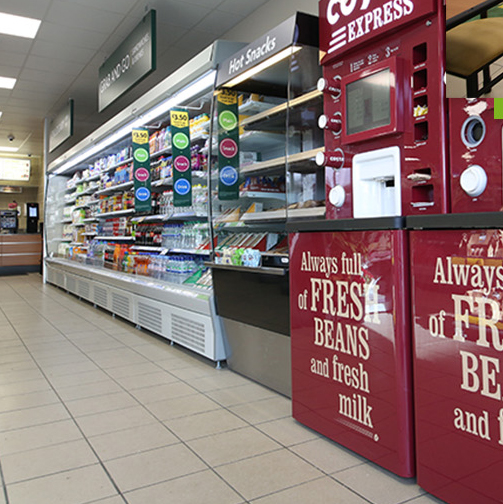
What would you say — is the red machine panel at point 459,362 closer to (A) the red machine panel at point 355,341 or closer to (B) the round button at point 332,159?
(A) the red machine panel at point 355,341

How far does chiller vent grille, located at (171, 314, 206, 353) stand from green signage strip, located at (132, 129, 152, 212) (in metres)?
1.54

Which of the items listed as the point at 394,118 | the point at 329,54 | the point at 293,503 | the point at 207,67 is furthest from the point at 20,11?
the point at 293,503

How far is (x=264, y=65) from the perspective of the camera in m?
3.14

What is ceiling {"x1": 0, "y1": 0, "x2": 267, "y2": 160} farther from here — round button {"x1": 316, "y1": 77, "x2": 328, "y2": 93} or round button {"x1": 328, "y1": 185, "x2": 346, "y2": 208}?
round button {"x1": 328, "y1": 185, "x2": 346, "y2": 208}

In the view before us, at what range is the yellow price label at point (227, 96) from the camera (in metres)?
3.59

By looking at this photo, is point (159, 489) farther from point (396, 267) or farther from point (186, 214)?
point (186, 214)

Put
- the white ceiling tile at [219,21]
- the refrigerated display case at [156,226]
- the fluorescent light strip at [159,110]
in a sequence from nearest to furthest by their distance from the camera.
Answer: the fluorescent light strip at [159,110], the refrigerated display case at [156,226], the white ceiling tile at [219,21]

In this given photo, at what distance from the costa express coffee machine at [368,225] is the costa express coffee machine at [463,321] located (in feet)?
0.30

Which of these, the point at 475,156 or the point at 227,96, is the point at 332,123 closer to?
the point at 475,156

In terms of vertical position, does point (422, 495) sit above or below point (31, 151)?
below

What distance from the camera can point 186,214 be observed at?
15.3ft

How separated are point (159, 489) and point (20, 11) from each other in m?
5.33

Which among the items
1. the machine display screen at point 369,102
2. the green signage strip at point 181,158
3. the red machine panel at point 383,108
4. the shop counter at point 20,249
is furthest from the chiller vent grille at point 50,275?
the machine display screen at point 369,102

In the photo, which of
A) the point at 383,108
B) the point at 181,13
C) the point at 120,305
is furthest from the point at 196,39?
the point at 383,108
